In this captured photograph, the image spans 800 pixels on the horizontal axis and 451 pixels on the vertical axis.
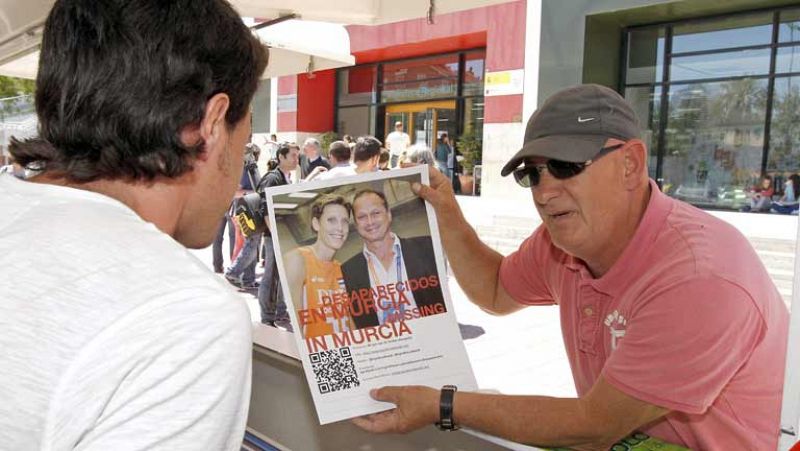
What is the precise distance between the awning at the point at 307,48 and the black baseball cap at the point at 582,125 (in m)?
3.21

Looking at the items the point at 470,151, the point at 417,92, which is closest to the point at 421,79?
the point at 417,92

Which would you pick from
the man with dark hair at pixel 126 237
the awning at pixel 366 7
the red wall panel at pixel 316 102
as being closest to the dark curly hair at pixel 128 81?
the man with dark hair at pixel 126 237

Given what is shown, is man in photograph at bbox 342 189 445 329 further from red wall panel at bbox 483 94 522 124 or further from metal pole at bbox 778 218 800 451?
red wall panel at bbox 483 94 522 124

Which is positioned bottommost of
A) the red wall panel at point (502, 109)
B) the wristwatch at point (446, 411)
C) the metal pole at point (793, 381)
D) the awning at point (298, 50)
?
the wristwatch at point (446, 411)

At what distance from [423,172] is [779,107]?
12.6m

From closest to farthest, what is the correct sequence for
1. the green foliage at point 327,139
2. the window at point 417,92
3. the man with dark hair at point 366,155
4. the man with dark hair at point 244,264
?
1. the man with dark hair at point 366,155
2. the man with dark hair at point 244,264
3. the window at point 417,92
4. the green foliage at point 327,139

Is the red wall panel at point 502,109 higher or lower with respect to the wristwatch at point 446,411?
higher

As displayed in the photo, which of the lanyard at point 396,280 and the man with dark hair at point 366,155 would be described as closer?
the lanyard at point 396,280

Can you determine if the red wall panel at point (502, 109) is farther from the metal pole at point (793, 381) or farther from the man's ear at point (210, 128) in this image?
the man's ear at point (210, 128)

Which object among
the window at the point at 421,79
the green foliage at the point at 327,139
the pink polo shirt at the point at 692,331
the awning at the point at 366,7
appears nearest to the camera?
the pink polo shirt at the point at 692,331

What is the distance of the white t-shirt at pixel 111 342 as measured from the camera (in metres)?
0.63

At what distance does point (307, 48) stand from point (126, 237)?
418cm

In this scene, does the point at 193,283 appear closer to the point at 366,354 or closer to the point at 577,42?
the point at 366,354

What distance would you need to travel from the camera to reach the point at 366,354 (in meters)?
1.33
